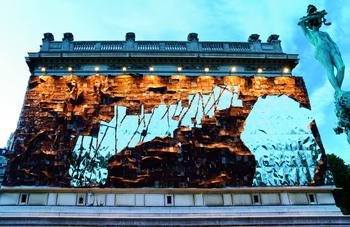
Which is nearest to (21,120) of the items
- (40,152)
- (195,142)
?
(40,152)

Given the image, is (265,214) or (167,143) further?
(167,143)

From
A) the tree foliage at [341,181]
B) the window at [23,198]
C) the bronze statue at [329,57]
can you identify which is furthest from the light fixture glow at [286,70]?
the window at [23,198]

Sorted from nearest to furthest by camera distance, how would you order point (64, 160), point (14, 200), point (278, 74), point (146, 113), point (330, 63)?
point (330, 63) → point (14, 200) → point (64, 160) → point (146, 113) → point (278, 74)

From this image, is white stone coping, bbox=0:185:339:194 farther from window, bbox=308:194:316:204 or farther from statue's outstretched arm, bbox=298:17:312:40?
statue's outstretched arm, bbox=298:17:312:40

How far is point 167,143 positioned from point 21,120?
29.3 feet

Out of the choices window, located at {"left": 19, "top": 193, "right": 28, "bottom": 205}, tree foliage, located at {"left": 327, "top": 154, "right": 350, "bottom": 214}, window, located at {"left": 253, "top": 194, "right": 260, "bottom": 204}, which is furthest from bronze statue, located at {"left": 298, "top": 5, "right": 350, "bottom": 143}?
tree foliage, located at {"left": 327, "top": 154, "right": 350, "bottom": 214}

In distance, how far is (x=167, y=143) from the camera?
73.4 ft

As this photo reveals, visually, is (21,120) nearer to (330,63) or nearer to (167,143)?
(167,143)

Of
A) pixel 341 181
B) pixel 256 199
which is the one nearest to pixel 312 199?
pixel 256 199

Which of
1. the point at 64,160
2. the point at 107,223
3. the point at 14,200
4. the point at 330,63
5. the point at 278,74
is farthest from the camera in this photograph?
the point at 278,74

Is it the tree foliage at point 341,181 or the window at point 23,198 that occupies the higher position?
the tree foliage at point 341,181

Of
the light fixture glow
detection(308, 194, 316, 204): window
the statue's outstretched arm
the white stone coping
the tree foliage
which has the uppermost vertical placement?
the light fixture glow

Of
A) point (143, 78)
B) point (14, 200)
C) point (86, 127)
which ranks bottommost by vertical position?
point (14, 200)

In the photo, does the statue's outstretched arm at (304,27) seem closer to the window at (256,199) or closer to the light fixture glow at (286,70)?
the window at (256,199)
